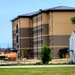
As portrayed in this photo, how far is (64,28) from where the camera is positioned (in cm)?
9538

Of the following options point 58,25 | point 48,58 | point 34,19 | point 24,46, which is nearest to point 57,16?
point 58,25

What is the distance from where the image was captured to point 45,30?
331ft

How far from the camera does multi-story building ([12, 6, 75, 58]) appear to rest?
95312 mm

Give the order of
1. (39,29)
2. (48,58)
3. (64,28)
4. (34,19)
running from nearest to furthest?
(48,58)
(64,28)
(39,29)
(34,19)

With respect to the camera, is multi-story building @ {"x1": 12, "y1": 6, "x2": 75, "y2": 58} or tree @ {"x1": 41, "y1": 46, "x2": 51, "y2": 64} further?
multi-story building @ {"x1": 12, "y1": 6, "x2": 75, "y2": 58}

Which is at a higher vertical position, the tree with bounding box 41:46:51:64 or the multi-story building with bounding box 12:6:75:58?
the multi-story building with bounding box 12:6:75:58

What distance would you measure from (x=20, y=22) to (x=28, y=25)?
3.10 m

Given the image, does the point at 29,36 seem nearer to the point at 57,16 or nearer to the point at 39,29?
the point at 39,29

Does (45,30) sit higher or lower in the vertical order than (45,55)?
higher

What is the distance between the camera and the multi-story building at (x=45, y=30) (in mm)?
95312

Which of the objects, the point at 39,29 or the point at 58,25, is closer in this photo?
the point at 58,25

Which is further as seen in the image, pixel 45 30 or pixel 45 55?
pixel 45 30

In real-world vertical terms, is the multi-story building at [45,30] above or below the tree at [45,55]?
above

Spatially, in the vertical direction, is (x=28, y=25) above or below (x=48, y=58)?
above
